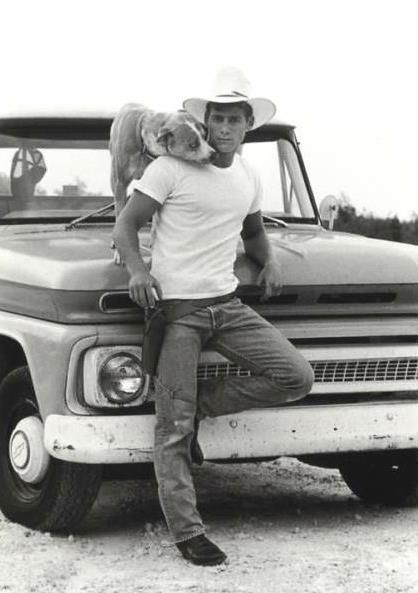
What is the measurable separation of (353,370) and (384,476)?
100 centimetres

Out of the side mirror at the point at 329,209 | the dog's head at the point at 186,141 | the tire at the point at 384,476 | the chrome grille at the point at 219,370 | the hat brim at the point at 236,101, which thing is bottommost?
the tire at the point at 384,476

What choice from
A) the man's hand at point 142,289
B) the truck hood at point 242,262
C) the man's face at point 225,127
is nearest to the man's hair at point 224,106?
the man's face at point 225,127

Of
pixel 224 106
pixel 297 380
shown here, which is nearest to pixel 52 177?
pixel 224 106

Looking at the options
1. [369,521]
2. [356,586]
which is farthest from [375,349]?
[356,586]

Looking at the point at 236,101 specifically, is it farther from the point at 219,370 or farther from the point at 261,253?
the point at 219,370

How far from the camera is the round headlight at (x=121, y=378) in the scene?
524 cm

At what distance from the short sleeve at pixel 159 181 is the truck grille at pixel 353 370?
0.74 metres

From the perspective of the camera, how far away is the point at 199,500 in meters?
6.42

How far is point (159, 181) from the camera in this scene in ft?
16.7

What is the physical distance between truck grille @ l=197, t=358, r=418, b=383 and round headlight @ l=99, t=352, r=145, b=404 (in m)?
0.26

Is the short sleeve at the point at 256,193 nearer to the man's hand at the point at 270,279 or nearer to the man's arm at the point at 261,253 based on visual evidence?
the man's arm at the point at 261,253

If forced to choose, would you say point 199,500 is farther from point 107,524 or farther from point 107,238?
point 107,238

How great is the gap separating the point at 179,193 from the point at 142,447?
99cm

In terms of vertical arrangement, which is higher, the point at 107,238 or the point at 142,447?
the point at 107,238
